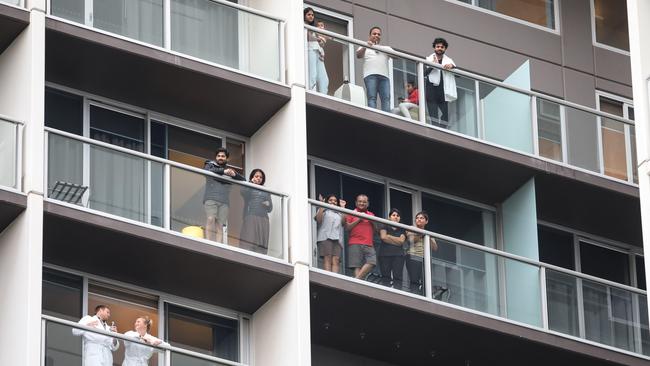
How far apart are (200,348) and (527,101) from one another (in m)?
7.98

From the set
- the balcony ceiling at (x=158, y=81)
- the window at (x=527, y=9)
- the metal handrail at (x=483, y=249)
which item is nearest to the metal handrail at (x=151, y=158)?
the metal handrail at (x=483, y=249)

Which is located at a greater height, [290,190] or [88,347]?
[290,190]

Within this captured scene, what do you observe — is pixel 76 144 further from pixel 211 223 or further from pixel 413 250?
pixel 413 250

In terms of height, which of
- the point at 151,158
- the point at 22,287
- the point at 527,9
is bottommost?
the point at 22,287

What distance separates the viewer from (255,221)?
40281mm

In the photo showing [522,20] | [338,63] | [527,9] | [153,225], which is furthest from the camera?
[527,9]

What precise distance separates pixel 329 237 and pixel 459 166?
403 centimetres

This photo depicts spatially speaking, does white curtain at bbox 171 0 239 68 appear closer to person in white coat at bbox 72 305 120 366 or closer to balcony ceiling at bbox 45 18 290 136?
balcony ceiling at bbox 45 18 290 136

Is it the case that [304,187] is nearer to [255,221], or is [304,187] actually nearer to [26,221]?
[255,221]

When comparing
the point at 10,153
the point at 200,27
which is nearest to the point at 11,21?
the point at 10,153

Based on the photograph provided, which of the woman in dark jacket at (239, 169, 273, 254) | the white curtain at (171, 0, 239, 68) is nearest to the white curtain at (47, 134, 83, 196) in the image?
the woman in dark jacket at (239, 169, 273, 254)

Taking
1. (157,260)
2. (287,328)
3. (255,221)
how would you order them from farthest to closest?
(255,221)
(287,328)
(157,260)

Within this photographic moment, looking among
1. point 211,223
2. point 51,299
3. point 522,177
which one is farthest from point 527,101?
point 51,299

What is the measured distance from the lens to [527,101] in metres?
44.5
